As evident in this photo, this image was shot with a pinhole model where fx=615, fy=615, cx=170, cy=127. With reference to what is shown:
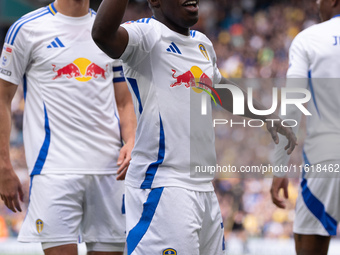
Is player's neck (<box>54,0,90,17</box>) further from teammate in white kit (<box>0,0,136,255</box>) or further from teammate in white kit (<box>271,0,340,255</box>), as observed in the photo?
teammate in white kit (<box>271,0,340,255</box>)

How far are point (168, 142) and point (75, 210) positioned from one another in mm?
1046

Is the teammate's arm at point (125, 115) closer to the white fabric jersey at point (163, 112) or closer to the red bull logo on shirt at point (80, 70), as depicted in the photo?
the red bull logo on shirt at point (80, 70)

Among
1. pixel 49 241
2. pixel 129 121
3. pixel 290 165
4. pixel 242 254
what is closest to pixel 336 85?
pixel 290 165

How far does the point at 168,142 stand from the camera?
2879 mm

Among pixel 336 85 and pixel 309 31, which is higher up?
pixel 309 31

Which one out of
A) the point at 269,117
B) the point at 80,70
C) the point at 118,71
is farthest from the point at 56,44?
the point at 269,117

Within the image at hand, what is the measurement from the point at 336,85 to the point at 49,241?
6.74 feet

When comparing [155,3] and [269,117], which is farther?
[269,117]

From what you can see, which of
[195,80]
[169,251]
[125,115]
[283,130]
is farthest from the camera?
[125,115]

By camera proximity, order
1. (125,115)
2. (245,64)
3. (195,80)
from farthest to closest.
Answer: (245,64) → (125,115) → (195,80)

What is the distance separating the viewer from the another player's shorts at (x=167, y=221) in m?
2.77

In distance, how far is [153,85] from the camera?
9.45 feet

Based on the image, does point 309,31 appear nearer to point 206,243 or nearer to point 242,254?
point 206,243

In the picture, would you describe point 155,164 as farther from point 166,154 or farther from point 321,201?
point 321,201
